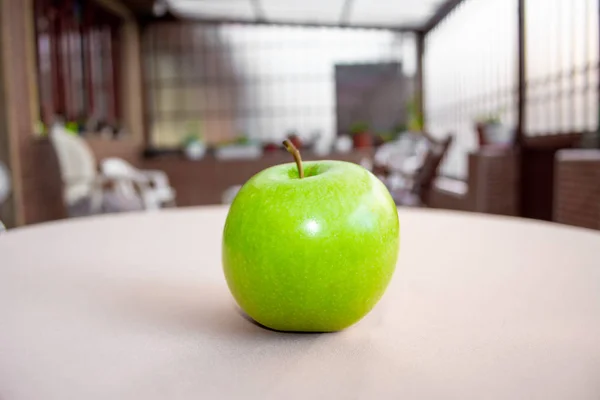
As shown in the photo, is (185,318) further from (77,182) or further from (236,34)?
(236,34)

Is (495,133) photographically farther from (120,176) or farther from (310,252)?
→ (310,252)

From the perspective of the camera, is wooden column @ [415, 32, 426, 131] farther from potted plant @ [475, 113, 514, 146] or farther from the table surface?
the table surface

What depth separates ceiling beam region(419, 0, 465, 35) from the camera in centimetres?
671

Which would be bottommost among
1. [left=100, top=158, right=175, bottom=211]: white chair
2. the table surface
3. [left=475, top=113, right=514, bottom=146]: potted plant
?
[left=100, top=158, right=175, bottom=211]: white chair

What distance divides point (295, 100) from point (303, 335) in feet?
26.8

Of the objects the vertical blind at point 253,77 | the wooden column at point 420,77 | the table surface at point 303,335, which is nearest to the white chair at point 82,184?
the table surface at point 303,335

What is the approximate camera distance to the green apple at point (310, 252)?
0.41 meters

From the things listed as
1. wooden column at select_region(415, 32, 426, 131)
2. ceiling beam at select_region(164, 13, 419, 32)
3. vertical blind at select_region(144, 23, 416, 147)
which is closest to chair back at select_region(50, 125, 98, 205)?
vertical blind at select_region(144, 23, 416, 147)

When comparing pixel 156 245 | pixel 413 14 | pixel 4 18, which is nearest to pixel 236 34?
pixel 413 14

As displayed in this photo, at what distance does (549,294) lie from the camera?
52cm

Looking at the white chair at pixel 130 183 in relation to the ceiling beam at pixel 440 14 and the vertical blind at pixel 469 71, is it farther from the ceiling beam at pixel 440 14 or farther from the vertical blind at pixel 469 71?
the ceiling beam at pixel 440 14

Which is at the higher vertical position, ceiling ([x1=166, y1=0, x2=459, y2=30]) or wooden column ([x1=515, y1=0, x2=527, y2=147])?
ceiling ([x1=166, y1=0, x2=459, y2=30])

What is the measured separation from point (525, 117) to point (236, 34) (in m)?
5.12

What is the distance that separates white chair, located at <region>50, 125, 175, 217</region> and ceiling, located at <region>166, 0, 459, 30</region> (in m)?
3.55
